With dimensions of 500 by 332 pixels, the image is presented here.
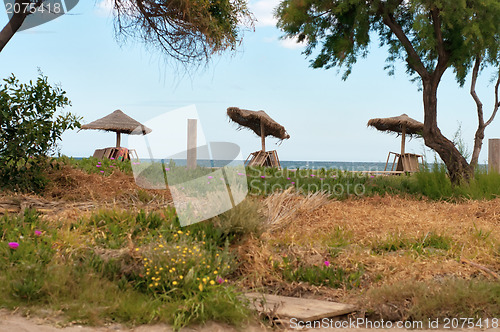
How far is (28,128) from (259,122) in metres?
10.1

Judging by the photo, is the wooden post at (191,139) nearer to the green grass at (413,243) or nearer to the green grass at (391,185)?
the green grass at (391,185)

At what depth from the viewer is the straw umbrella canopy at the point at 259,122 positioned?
48.8ft

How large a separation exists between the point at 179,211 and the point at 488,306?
2.69 m

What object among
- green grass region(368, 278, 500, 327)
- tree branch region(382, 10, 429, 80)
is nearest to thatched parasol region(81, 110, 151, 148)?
tree branch region(382, 10, 429, 80)


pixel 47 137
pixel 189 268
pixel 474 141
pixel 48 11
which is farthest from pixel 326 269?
pixel 474 141

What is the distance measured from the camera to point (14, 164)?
21.0ft

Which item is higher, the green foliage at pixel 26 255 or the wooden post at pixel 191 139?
the wooden post at pixel 191 139

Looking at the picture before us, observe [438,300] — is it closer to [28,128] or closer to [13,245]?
[13,245]

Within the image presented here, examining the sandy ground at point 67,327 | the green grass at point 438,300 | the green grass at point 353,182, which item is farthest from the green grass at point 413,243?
the green grass at point 353,182

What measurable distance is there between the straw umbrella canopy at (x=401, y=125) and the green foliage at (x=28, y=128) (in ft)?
41.1

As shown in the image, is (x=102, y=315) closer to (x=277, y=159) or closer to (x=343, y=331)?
(x=343, y=331)

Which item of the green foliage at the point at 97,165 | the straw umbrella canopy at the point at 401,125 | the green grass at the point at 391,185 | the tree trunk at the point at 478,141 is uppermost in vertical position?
the straw umbrella canopy at the point at 401,125

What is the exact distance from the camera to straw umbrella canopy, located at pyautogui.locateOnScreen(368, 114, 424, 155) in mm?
16484

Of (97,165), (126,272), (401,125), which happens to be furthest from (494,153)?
(126,272)
